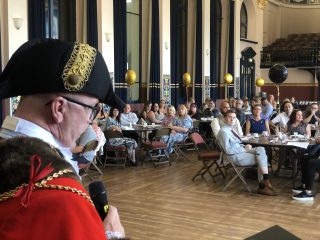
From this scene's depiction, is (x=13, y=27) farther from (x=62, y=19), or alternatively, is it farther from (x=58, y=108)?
(x=58, y=108)

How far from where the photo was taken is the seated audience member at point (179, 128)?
32.6 ft

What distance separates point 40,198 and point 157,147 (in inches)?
335

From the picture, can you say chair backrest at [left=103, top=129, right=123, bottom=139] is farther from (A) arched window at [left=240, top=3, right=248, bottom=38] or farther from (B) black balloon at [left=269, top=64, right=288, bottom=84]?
(A) arched window at [left=240, top=3, right=248, bottom=38]

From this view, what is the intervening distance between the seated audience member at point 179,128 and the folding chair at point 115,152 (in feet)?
3.22

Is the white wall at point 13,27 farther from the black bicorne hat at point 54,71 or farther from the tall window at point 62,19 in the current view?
the black bicorne hat at point 54,71

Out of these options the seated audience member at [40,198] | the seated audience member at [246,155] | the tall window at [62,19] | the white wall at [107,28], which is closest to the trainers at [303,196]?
the seated audience member at [246,155]

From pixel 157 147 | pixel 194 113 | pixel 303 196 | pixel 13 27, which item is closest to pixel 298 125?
pixel 303 196

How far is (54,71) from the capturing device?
45.9 inches

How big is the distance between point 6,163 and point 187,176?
7.39m

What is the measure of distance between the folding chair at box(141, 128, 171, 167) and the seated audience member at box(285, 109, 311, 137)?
2516 mm

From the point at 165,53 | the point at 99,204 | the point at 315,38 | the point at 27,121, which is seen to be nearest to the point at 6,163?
the point at 27,121

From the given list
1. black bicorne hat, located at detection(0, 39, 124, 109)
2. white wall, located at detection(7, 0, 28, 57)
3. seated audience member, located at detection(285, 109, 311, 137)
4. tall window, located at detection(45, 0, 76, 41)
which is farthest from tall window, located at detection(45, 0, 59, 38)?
black bicorne hat, located at detection(0, 39, 124, 109)

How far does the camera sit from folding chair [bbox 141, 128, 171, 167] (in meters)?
9.30

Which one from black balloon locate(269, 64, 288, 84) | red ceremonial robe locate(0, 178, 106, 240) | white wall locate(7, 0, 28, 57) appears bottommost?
red ceremonial robe locate(0, 178, 106, 240)
